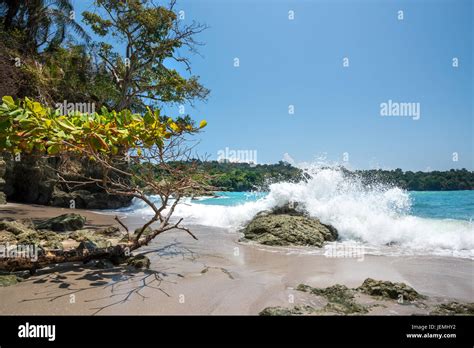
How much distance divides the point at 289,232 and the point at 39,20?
1996 centimetres

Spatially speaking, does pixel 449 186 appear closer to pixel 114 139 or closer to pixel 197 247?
pixel 197 247

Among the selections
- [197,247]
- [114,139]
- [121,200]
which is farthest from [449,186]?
[114,139]

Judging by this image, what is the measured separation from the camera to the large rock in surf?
755 centimetres

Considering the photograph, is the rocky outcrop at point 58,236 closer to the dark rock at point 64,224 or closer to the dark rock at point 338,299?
the dark rock at point 64,224

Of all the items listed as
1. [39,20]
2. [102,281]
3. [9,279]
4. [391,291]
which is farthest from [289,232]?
[39,20]

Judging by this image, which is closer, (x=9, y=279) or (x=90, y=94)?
(x=9, y=279)

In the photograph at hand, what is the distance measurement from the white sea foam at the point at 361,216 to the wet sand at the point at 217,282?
172cm

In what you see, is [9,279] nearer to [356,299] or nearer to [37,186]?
[356,299]

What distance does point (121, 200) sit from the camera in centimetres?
1948

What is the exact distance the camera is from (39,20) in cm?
1834

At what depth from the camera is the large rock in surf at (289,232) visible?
7.55m

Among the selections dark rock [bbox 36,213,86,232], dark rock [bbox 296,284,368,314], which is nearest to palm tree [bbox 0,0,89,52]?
dark rock [bbox 36,213,86,232]

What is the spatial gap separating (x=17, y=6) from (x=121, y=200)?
12.7m

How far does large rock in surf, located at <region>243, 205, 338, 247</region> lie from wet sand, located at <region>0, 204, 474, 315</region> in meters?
1.03
